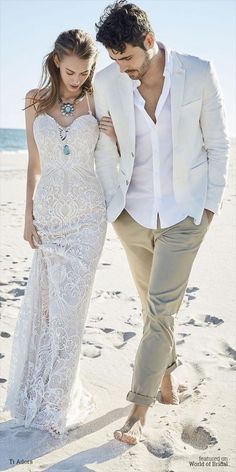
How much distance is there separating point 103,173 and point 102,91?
489 millimetres

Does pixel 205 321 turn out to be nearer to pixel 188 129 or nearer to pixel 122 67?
pixel 188 129

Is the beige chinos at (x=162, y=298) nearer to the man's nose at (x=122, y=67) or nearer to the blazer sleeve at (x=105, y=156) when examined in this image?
the blazer sleeve at (x=105, y=156)

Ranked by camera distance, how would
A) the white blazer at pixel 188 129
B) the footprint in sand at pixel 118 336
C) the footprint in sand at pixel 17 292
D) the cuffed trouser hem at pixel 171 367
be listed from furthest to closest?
the footprint in sand at pixel 17 292 → the footprint in sand at pixel 118 336 → the cuffed trouser hem at pixel 171 367 → the white blazer at pixel 188 129

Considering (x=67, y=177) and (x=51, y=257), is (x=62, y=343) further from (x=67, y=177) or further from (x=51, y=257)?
(x=67, y=177)

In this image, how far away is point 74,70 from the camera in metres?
3.87

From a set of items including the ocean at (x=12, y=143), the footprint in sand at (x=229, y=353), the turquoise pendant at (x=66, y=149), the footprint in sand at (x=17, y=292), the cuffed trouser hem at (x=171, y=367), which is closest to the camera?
the turquoise pendant at (x=66, y=149)

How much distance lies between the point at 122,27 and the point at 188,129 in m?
0.67

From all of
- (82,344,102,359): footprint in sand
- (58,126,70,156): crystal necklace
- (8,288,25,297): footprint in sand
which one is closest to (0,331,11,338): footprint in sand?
(82,344,102,359): footprint in sand

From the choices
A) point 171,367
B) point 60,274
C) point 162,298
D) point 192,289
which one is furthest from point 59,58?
point 192,289

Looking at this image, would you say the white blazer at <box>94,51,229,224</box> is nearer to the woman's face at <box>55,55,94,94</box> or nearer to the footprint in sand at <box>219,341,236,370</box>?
the woman's face at <box>55,55,94,94</box>

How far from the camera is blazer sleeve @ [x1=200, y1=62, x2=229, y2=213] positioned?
3848mm

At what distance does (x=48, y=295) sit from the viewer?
4.03 m

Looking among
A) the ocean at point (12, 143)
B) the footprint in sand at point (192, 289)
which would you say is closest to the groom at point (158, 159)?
the footprint in sand at point (192, 289)

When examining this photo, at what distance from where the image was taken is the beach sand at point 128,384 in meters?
3.42
